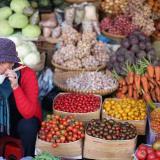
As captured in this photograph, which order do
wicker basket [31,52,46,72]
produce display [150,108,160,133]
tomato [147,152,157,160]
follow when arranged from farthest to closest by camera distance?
wicker basket [31,52,46,72]
produce display [150,108,160,133]
tomato [147,152,157,160]

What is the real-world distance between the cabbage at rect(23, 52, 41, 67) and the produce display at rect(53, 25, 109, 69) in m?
0.23

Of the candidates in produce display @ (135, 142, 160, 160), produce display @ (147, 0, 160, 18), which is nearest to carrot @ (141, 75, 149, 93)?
produce display @ (135, 142, 160, 160)

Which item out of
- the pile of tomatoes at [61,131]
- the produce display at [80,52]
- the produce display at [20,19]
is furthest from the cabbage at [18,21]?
the pile of tomatoes at [61,131]

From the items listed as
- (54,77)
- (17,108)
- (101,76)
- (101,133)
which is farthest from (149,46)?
(17,108)

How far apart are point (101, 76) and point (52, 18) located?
1.39 meters

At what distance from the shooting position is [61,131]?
11.4 ft

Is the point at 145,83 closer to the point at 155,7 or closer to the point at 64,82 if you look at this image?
the point at 64,82

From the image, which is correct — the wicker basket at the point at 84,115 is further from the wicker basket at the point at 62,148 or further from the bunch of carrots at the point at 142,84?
the bunch of carrots at the point at 142,84

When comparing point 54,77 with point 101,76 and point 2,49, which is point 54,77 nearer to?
point 101,76

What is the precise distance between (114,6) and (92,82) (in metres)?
1.59

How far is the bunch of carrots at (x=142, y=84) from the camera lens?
170 inches

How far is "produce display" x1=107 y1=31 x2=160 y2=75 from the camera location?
4.64 meters

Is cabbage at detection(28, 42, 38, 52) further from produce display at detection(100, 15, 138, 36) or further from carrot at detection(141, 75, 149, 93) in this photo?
carrot at detection(141, 75, 149, 93)

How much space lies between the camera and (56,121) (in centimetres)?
356
